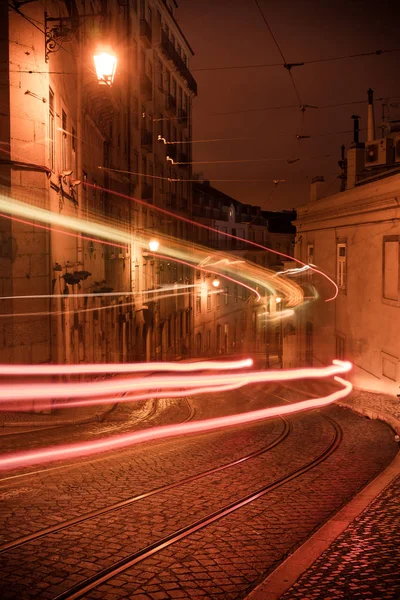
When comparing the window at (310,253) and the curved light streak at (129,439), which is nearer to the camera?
the curved light streak at (129,439)

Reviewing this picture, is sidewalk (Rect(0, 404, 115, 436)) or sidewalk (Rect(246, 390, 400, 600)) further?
sidewalk (Rect(0, 404, 115, 436))

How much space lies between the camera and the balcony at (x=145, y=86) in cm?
3609

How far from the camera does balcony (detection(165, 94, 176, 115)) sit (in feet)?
138

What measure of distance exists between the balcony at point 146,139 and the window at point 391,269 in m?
19.7

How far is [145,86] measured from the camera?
119ft

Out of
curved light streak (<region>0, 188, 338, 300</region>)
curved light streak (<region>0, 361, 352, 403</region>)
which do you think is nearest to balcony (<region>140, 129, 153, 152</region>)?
curved light streak (<region>0, 188, 338, 300</region>)

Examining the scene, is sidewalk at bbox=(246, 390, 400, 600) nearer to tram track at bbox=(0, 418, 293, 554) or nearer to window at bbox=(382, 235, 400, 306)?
tram track at bbox=(0, 418, 293, 554)

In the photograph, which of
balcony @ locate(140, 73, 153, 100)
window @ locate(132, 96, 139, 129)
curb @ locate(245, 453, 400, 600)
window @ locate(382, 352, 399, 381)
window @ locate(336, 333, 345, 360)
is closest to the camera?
curb @ locate(245, 453, 400, 600)

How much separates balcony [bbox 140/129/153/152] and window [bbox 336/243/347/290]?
15305 mm

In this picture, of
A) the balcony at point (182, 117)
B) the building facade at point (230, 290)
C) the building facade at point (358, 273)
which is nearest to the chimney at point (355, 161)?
the building facade at point (358, 273)

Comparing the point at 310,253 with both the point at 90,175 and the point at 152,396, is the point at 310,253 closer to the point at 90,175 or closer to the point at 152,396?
the point at 90,175

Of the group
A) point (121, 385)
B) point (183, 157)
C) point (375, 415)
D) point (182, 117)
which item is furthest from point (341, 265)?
point (182, 117)


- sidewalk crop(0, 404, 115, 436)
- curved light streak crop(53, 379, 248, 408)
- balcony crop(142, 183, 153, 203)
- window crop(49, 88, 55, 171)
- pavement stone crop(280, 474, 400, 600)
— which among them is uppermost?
balcony crop(142, 183, 153, 203)

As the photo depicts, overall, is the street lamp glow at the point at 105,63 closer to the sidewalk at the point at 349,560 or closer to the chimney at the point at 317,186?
the sidewalk at the point at 349,560
